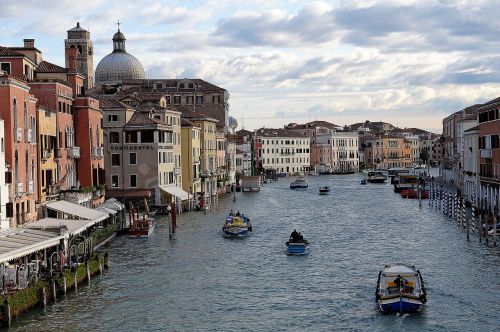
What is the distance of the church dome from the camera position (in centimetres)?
9000

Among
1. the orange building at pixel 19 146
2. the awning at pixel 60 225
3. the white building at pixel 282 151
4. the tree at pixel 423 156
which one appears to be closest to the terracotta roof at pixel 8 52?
the orange building at pixel 19 146

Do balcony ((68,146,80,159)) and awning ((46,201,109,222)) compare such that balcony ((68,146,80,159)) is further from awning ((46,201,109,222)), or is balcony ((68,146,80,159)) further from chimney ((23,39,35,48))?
chimney ((23,39,35,48))

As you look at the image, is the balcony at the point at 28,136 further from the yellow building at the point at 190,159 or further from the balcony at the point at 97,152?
the yellow building at the point at 190,159

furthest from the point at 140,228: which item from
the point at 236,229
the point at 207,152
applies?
the point at 207,152

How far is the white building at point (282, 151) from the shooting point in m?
125

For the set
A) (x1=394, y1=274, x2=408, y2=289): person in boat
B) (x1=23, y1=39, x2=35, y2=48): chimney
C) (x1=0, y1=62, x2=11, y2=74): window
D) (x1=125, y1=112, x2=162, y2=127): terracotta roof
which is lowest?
(x1=394, y1=274, x2=408, y2=289): person in boat

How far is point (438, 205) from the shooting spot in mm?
57594

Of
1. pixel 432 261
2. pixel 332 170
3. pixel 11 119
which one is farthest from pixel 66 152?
pixel 332 170

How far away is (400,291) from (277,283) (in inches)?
206

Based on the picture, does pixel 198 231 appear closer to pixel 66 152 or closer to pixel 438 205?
pixel 66 152

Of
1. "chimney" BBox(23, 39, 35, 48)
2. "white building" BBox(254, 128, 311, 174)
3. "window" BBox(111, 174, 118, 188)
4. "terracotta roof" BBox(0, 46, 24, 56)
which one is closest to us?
"terracotta roof" BBox(0, 46, 24, 56)

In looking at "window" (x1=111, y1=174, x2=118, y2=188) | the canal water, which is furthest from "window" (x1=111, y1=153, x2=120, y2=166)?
the canal water

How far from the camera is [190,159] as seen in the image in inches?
2366

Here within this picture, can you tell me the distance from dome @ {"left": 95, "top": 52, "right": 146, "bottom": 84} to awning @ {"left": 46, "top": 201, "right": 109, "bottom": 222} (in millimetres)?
56564
